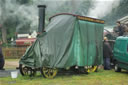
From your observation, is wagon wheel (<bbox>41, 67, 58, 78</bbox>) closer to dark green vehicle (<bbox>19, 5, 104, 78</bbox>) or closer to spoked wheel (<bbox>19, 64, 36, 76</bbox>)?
dark green vehicle (<bbox>19, 5, 104, 78</bbox>)

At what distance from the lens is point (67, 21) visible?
10.2 m

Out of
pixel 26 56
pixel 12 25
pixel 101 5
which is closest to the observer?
pixel 26 56

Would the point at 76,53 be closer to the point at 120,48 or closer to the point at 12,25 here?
the point at 120,48

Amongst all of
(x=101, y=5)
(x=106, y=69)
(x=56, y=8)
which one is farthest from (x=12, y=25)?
(x=106, y=69)

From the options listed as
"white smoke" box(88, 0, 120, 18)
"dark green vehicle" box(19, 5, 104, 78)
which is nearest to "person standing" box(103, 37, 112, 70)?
"dark green vehicle" box(19, 5, 104, 78)

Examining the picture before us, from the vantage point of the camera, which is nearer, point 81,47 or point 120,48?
point 81,47

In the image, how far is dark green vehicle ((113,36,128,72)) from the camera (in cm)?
1107

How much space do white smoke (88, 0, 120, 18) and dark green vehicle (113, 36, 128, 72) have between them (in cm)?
926

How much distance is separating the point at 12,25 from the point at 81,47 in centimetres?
2740

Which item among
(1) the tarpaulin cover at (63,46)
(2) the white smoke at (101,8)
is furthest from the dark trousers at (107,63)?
(2) the white smoke at (101,8)

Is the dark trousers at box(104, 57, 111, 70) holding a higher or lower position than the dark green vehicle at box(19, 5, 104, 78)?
lower

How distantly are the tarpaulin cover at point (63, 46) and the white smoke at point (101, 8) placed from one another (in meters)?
10.3

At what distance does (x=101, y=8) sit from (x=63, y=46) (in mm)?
12166

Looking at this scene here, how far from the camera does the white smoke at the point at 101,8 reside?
21125mm
